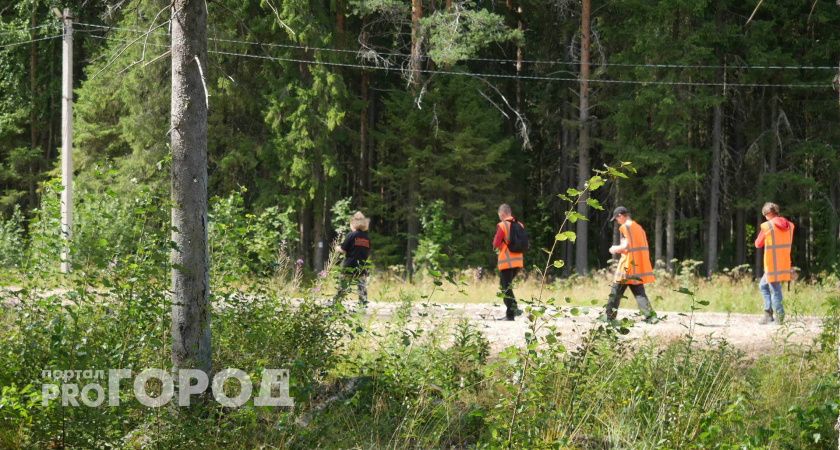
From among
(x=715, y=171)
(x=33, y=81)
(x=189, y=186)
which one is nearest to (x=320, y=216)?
(x=715, y=171)

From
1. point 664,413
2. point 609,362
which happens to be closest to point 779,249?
point 609,362

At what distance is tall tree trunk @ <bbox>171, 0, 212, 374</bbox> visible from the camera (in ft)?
22.8

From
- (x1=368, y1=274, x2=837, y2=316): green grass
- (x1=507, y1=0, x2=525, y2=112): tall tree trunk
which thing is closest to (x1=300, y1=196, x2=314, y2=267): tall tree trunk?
(x1=368, y1=274, x2=837, y2=316): green grass

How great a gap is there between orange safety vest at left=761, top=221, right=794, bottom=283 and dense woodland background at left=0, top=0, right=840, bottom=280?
12.2 metres

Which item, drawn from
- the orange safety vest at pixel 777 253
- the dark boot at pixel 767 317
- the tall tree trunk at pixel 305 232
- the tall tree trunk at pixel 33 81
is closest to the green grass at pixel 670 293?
the dark boot at pixel 767 317

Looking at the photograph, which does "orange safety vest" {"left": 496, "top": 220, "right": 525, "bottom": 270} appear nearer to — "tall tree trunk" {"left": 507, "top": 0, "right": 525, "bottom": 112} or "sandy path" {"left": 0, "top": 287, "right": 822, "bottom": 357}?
"sandy path" {"left": 0, "top": 287, "right": 822, "bottom": 357}

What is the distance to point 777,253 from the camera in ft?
42.0

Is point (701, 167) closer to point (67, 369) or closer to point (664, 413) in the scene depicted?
point (664, 413)

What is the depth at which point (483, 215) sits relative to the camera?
95.1ft

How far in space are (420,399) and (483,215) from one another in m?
22.1

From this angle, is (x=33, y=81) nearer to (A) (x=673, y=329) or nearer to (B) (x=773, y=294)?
(A) (x=673, y=329)

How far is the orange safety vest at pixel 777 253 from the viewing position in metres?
12.7

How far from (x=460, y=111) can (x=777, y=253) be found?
1671cm

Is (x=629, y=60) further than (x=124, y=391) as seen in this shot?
Yes
